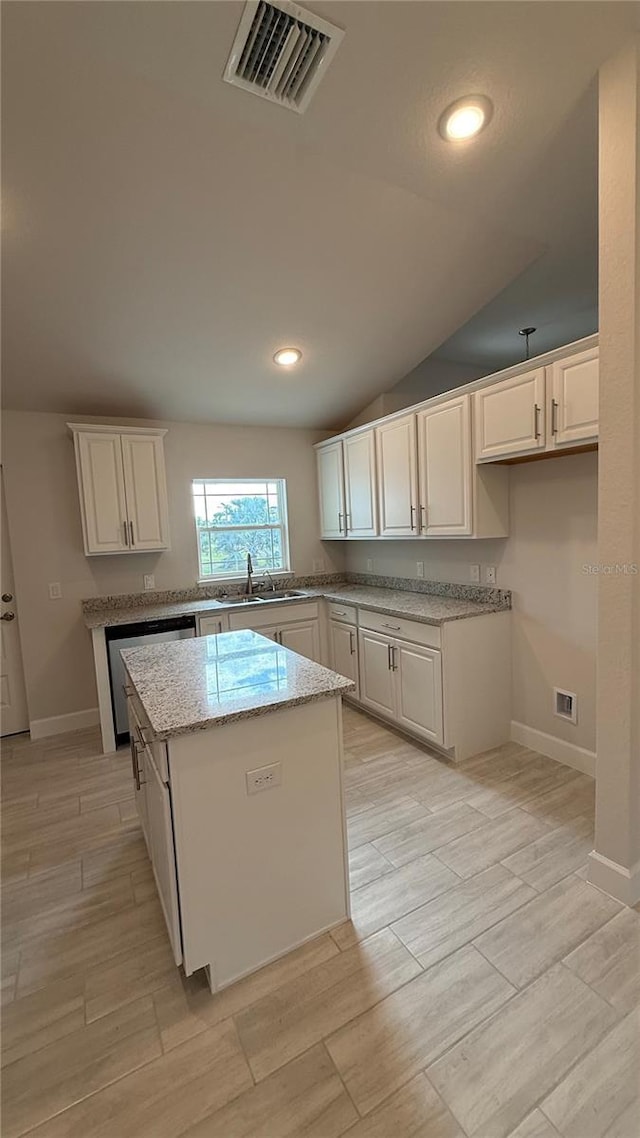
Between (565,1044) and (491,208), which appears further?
(491,208)

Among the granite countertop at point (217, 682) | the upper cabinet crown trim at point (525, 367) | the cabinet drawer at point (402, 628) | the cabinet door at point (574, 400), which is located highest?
the upper cabinet crown trim at point (525, 367)

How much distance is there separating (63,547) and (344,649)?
7.69ft

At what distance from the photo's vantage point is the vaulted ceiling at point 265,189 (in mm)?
1482

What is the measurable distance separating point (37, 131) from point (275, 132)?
Result: 88 cm

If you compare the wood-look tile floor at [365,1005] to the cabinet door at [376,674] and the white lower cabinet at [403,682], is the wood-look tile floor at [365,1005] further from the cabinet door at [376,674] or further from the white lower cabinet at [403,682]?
the cabinet door at [376,674]

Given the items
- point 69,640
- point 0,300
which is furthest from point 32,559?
point 0,300

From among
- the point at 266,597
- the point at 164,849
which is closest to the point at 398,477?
the point at 266,597

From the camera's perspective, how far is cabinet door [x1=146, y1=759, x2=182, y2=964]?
1.43 metres

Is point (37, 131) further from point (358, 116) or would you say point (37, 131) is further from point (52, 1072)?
point (52, 1072)

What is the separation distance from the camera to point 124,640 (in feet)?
10.6

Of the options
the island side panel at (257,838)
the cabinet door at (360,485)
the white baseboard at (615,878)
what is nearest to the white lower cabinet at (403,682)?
→ the cabinet door at (360,485)

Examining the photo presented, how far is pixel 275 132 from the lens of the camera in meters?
1.82

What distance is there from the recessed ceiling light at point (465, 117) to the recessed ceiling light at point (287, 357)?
5.24 feet

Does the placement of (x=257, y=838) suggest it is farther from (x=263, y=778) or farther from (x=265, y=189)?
(x=265, y=189)
